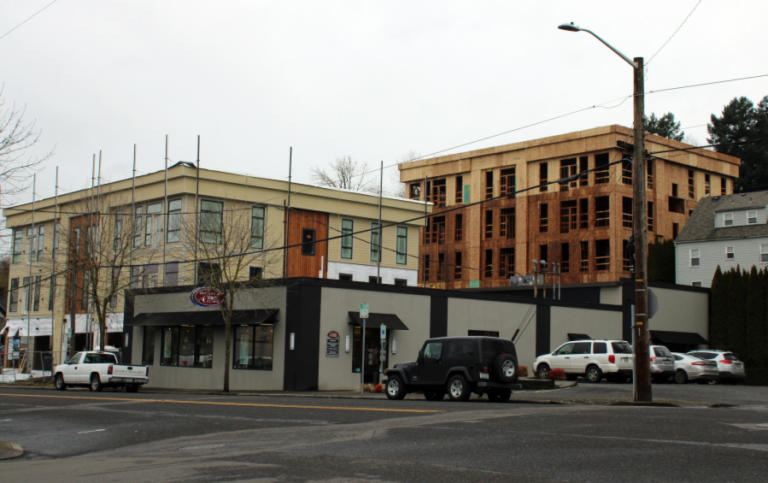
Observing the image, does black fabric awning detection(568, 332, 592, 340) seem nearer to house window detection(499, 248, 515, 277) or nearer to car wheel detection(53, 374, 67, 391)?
car wheel detection(53, 374, 67, 391)

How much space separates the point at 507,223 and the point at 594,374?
123 feet

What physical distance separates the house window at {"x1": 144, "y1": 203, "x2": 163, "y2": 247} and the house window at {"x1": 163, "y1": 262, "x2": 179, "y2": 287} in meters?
1.87

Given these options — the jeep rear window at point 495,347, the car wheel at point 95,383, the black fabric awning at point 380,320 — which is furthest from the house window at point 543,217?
the jeep rear window at point 495,347

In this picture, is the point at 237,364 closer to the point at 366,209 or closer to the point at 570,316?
the point at 570,316

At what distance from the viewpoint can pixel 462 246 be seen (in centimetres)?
7356

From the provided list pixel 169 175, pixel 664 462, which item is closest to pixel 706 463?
pixel 664 462

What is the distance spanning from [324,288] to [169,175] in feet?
63.3

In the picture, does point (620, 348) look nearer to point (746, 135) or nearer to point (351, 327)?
point (351, 327)

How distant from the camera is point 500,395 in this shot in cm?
2355

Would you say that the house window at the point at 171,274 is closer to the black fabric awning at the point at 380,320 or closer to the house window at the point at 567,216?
the black fabric awning at the point at 380,320

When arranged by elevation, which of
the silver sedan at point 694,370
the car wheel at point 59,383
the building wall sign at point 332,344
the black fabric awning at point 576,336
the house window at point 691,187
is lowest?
the car wheel at point 59,383

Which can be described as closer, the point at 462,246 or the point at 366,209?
the point at 366,209

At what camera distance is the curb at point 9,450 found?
531 inches

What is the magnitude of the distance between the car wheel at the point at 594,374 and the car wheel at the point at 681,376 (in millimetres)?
5024
